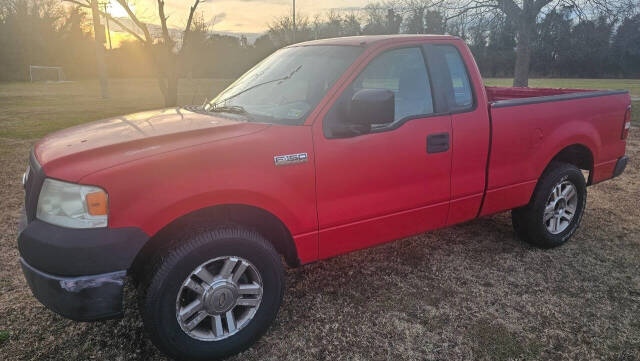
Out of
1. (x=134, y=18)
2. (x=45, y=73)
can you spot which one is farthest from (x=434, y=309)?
(x=45, y=73)

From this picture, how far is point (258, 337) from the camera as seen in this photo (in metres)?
2.78

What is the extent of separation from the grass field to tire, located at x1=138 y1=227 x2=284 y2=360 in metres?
0.21

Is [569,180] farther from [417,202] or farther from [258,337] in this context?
[258,337]

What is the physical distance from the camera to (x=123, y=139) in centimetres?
257

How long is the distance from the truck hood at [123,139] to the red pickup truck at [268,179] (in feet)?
0.05

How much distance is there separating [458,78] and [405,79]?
0.50 meters

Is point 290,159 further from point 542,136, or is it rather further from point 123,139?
point 542,136

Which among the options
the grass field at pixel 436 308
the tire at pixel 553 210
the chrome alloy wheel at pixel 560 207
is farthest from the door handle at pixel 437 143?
the chrome alloy wheel at pixel 560 207

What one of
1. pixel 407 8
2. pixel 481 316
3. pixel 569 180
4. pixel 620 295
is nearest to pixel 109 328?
pixel 481 316

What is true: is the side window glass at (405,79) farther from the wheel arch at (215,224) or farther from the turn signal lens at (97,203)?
the turn signal lens at (97,203)

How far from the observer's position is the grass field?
2760 mm

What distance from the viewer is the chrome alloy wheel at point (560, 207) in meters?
4.12

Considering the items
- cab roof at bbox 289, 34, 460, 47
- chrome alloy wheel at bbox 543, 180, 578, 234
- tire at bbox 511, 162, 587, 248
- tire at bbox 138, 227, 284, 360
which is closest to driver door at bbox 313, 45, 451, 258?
cab roof at bbox 289, 34, 460, 47

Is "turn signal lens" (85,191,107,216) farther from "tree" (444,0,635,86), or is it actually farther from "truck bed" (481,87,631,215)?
"tree" (444,0,635,86)
